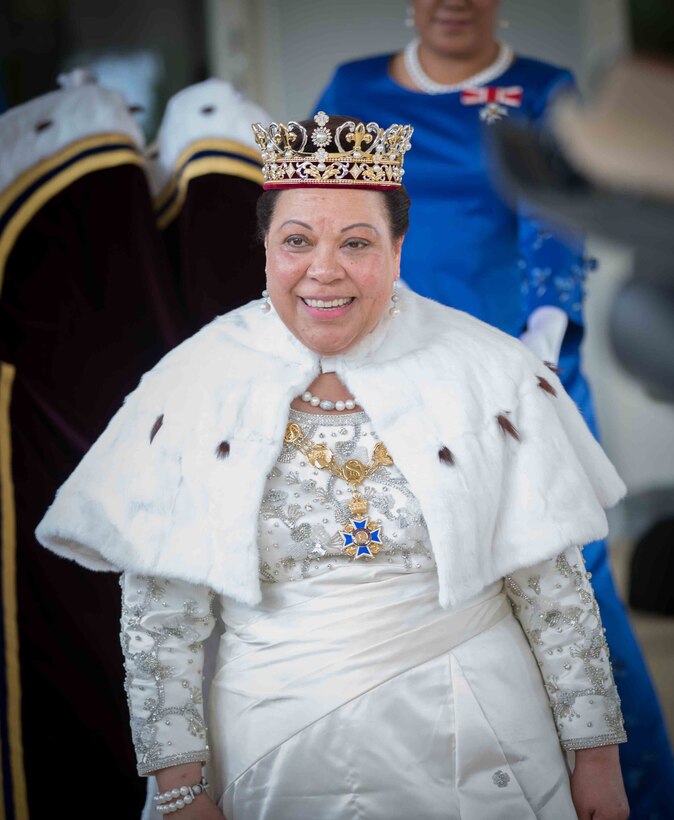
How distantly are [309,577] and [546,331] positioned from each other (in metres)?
0.93

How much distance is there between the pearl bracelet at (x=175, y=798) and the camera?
5.09 feet

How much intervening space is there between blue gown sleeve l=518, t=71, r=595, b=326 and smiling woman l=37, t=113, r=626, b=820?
0.73m

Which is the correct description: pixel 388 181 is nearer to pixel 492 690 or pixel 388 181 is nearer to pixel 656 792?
pixel 492 690

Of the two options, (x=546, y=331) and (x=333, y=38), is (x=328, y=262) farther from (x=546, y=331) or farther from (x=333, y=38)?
(x=333, y=38)

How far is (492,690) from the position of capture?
1.56 m

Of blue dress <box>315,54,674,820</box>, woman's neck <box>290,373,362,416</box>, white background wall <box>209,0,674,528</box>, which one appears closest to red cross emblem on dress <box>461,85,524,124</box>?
blue dress <box>315,54,674,820</box>

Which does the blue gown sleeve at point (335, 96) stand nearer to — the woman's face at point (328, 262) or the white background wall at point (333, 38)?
the white background wall at point (333, 38)

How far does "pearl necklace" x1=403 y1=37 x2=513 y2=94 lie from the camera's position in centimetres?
249

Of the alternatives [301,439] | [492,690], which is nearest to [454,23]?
[301,439]

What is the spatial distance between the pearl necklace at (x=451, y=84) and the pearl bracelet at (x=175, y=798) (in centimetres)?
165

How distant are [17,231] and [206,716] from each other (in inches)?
40.0

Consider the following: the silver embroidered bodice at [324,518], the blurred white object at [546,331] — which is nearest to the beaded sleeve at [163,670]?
the silver embroidered bodice at [324,518]

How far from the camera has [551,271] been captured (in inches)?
92.0

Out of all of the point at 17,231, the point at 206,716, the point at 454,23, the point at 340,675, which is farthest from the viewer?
the point at 454,23
